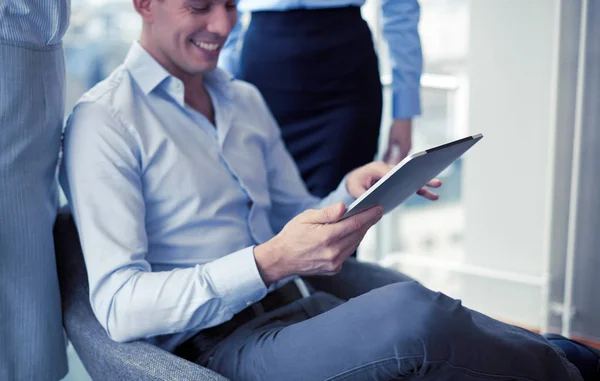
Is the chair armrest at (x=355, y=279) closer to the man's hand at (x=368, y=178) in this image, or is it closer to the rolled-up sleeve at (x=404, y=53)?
the man's hand at (x=368, y=178)

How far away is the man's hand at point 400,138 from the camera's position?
1.79 metres

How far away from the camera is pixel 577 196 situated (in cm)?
206

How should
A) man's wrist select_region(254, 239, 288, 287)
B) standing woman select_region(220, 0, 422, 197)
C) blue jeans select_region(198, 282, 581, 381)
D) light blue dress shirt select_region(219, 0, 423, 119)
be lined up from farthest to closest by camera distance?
1. light blue dress shirt select_region(219, 0, 423, 119)
2. standing woman select_region(220, 0, 422, 197)
3. man's wrist select_region(254, 239, 288, 287)
4. blue jeans select_region(198, 282, 581, 381)

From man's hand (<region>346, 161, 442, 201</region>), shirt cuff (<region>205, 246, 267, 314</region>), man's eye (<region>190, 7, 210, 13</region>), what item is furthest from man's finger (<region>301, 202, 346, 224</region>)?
man's eye (<region>190, 7, 210, 13</region>)

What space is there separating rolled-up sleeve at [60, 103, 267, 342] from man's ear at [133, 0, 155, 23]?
243 millimetres

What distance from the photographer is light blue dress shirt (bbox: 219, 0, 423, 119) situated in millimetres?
1764

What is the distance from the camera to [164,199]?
117cm

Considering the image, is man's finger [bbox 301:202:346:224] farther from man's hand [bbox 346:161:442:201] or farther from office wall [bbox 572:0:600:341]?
office wall [bbox 572:0:600:341]

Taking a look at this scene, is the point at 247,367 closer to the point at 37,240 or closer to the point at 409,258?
the point at 37,240

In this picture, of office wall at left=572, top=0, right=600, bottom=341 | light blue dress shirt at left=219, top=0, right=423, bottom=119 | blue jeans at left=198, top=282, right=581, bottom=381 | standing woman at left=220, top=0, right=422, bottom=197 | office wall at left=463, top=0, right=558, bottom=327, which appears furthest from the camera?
office wall at left=463, top=0, right=558, bottom=327

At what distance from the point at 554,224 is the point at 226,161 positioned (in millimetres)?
1313

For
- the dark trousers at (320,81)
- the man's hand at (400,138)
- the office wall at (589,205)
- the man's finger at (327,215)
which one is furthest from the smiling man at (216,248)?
the office wall at (589,205)

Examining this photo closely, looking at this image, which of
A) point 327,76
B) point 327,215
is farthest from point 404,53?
point 327,215

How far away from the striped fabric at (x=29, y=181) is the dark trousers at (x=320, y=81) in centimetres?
70
